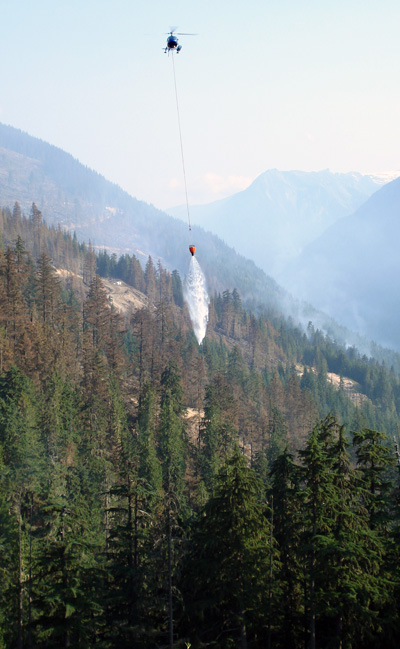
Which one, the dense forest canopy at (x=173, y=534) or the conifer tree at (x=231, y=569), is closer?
the dense forest canopy at (x=173, y=534)

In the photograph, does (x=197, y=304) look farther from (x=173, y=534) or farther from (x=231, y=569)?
(x=231, y=569)

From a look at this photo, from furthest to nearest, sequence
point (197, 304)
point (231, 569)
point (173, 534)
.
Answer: point (197, 304) < point (173, 534) < point (231, 569)

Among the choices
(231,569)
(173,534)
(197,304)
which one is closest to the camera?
(231,569)

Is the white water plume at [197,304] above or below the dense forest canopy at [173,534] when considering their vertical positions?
above

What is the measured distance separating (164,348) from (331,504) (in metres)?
69.1

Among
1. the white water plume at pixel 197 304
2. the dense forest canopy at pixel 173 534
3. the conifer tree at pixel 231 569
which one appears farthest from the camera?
the white water plume at pixel 197 304

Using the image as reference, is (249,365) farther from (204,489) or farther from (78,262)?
(204,489)

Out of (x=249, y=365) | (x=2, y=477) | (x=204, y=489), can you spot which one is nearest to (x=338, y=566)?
(x=2, y=477)

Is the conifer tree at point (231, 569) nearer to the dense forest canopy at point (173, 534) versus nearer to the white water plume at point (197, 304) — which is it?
the dense forest canopy at point (173, 534)

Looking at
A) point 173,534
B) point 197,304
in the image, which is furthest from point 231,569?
point 197,304

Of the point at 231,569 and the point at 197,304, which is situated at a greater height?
the point at 197,304

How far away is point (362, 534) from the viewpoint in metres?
23.2

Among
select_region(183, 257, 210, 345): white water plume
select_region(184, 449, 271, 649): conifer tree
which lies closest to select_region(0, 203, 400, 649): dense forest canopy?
select_region(184, 449, 271, 649): conifer tree

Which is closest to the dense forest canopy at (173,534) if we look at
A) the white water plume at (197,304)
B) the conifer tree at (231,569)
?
the conifer tree at (231,569)
